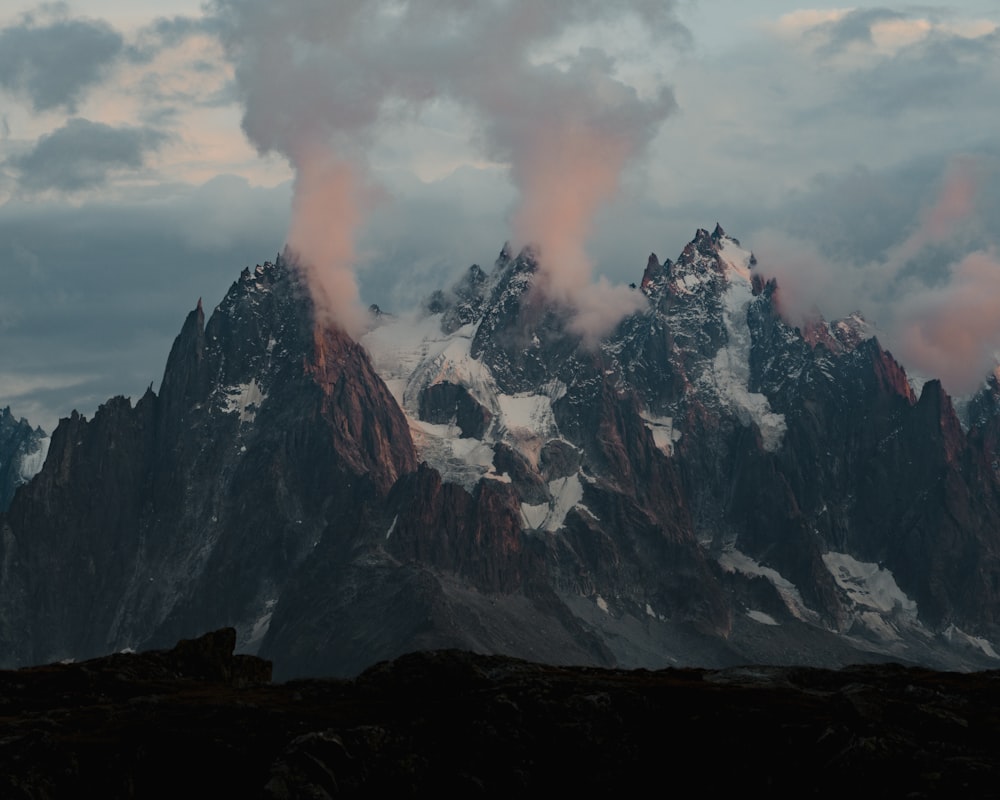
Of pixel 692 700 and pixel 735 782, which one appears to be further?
pixel 692 700

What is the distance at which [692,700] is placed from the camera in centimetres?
19162

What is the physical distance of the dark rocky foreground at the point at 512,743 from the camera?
552ft

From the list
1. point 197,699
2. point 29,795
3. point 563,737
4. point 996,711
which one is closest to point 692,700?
point 563,737

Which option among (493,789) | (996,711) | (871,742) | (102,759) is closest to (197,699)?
(102,759)

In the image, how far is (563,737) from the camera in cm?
18438

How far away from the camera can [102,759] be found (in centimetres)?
17112

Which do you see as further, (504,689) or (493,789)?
(504,689)

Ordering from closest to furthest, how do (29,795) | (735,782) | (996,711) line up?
(29,795), (735,782), (996,711)

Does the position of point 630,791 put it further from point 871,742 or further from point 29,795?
point 29,795

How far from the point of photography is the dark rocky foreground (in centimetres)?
16838

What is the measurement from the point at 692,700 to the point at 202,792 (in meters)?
51.1

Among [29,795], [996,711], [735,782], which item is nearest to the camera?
[29,795]

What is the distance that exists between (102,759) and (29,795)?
29.6ft

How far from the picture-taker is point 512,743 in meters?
182
